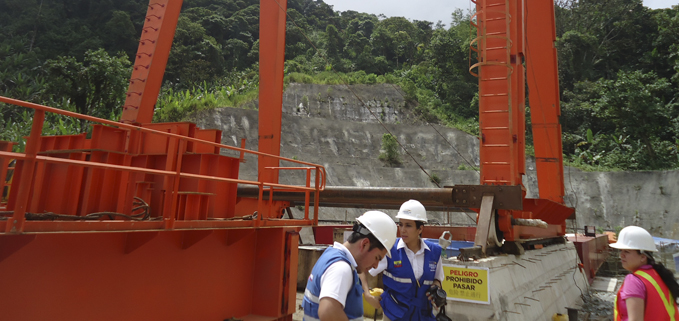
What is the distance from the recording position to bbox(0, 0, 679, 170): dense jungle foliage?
20828 millimetres

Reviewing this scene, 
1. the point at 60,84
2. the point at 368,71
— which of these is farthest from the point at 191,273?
the point at 368,71

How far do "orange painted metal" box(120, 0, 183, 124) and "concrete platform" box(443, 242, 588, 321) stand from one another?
204 inches

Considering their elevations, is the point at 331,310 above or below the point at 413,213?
below

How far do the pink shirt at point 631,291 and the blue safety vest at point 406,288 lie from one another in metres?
1.35

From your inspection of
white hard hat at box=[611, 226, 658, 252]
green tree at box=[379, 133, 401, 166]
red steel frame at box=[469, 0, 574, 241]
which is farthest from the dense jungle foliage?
white hard hat at box=[611, 226, 658, 252]

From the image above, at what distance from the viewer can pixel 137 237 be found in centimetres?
346

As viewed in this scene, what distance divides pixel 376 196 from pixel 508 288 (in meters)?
3.00

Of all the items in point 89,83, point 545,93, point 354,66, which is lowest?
point 545,93

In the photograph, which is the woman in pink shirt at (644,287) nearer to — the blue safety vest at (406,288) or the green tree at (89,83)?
the blue safety vest at (406,288)

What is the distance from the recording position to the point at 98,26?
38.2 metres

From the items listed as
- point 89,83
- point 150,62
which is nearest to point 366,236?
point 150,62

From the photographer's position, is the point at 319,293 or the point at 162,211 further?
the point at 162,211

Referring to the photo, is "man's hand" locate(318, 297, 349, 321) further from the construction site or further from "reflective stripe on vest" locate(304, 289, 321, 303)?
the construction site

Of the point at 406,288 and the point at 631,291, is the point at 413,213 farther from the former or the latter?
the point at 631,291
